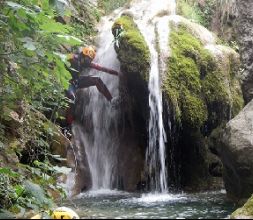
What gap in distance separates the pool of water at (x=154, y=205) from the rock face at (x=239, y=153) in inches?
13.8

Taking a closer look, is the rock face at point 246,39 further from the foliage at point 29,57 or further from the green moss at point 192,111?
the foliage at point 29,57

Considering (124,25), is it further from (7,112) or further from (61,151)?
(7,112)

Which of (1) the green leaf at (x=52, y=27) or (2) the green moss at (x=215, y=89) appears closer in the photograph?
(1) the green leaf at (x=52, y=27)

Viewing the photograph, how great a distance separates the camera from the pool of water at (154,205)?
6254 mm

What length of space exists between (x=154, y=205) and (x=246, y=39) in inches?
252

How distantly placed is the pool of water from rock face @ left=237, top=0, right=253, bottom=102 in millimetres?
3213

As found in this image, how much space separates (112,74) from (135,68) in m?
1.00

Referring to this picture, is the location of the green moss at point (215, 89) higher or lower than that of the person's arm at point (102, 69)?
lower

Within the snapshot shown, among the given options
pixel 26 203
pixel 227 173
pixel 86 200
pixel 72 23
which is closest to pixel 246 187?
pixel 227 173

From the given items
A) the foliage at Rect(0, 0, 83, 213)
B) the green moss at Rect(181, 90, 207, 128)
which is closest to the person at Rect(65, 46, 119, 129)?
the green moss at Rect(181, 90, 207, 128)

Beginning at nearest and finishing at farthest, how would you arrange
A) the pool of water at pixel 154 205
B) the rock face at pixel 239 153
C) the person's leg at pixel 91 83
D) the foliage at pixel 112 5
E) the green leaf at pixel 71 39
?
the green leaf at pixel 71 39 < the pool of water at pixel 154 205 < the rock face at pixel 239 153 < the person's leg at pixel 91 83 < the foliage at pixel 112 5

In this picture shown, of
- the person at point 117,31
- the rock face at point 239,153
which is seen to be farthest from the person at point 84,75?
the rock face at point 239,153

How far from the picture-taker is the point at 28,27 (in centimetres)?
351

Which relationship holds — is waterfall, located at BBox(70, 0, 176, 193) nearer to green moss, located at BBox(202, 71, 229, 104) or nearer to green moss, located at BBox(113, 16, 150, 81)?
green moss, located at BBox(113, 16, 150, 81)
